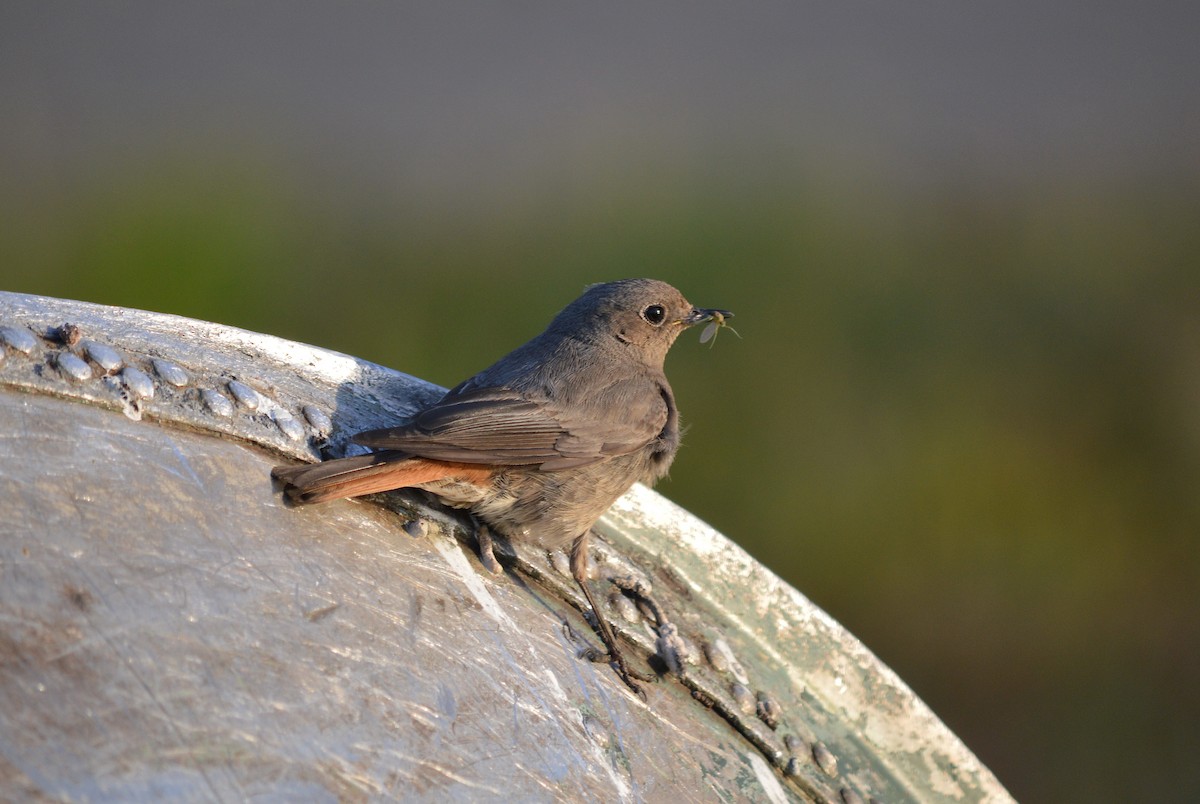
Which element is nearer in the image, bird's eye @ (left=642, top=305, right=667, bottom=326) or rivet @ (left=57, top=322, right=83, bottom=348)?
rivet @ (left=57, top=322, right=83, bottom=348)

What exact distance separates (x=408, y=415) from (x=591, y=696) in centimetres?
83

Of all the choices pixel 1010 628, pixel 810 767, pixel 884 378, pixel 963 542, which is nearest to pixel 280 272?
pixel 884 378

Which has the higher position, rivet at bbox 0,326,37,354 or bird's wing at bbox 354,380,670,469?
bird's wing at bbox 354,380,670,469

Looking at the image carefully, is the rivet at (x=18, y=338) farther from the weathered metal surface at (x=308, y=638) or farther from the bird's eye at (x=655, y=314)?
the bird's eye at (x=655, y=314)

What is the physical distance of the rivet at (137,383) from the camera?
76.5 inches

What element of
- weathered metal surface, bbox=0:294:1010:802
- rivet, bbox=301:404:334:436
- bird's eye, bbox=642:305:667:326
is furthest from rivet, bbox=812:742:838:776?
bird's eye, bbox=642:305:667:326

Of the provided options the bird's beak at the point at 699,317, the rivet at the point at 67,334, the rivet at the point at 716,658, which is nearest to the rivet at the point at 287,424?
the rivet at the point at 67,334

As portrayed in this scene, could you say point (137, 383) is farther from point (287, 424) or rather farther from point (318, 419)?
point (318, 419)

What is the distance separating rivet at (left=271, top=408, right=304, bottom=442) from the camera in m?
2.14

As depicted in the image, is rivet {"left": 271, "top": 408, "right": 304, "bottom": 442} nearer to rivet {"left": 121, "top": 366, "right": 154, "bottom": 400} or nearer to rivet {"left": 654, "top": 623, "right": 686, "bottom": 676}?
rivet {"left": 121, "top": 366, "right": 154, "bottom": 400}

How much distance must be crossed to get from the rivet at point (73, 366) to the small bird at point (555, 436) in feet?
1.07

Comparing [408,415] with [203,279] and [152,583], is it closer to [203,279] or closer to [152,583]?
[152,583]

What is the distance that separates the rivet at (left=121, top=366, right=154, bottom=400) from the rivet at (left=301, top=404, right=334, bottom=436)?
0.34 meters

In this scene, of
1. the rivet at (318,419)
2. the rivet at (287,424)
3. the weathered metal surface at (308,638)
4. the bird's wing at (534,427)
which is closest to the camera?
the weathered metal surface at (308,638)
